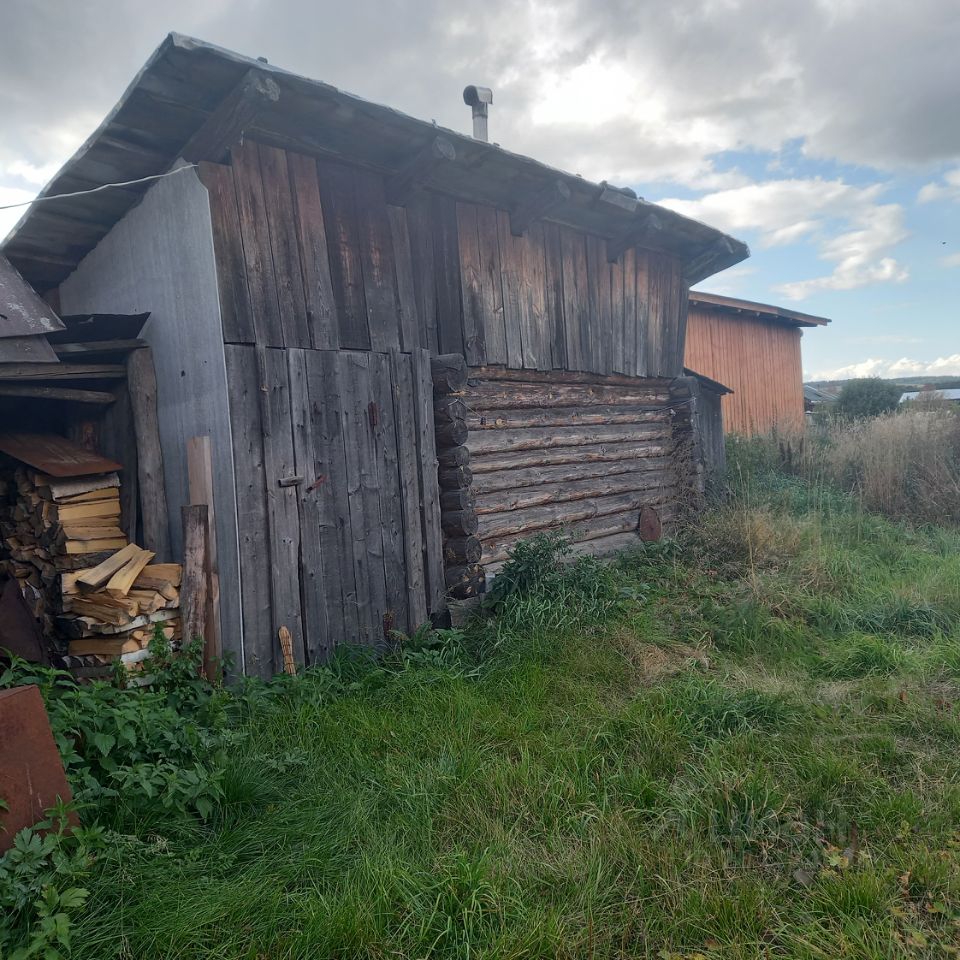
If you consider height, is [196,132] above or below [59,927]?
above

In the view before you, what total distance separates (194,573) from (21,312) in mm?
2060

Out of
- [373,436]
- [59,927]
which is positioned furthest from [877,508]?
[59,927]

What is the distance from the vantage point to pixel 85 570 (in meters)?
4.56

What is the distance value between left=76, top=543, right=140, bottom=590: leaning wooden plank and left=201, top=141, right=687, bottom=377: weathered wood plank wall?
161cm

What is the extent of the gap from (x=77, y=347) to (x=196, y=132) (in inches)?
66.5

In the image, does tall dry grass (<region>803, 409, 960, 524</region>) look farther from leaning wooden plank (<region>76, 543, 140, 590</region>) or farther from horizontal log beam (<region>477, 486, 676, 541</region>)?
leaning wooden plank (<region>76, 543, 140, 590</region>)

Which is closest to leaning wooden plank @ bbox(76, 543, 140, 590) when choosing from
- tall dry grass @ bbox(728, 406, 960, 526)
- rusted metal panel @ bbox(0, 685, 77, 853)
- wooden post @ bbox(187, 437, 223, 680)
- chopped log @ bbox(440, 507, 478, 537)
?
wooden post @ bbox(187, 437, 223, 680)

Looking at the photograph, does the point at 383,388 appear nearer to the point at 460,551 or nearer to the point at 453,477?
the point at 453,477

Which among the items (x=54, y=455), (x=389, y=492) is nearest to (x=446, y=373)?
(x=389, y=492)

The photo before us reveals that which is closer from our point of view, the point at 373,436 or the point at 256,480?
the point at 256,480

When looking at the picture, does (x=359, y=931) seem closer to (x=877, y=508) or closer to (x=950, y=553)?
(x=950, y=553)

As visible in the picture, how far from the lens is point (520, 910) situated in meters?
2.57

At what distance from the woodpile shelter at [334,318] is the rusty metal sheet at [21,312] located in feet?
2.64

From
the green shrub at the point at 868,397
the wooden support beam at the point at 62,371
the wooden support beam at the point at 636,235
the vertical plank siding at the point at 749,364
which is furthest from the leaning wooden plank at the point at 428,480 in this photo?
the green shrub at the point at 868,397
